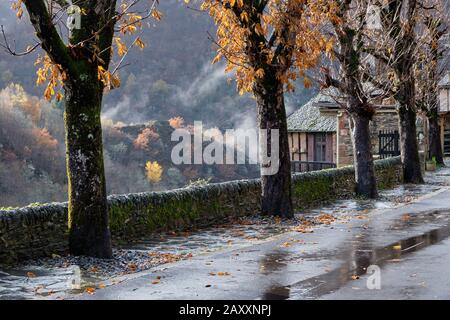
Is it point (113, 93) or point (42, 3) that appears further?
point (113, 93)

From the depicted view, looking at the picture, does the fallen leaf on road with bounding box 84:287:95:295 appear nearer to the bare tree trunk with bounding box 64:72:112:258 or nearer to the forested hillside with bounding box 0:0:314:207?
the bare tree trunk with bounding box 64:72:112:258

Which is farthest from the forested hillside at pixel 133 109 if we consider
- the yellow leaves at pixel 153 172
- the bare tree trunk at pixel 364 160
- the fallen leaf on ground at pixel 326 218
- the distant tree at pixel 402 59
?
the fallen leaf on ground at pixel 326 218

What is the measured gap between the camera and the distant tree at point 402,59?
928 inches

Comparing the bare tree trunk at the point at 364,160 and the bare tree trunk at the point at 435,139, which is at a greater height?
the bare tree trunk at the point at 435,139

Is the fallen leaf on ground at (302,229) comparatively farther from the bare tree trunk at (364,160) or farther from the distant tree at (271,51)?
the bare tree trunk at (364,160)

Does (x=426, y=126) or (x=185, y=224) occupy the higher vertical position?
(x=426, y=126)

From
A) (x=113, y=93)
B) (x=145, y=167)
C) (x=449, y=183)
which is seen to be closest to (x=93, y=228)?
(x=449, y=183)

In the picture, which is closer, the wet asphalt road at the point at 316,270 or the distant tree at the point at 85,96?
the wet asphalt road at the point at 316,270

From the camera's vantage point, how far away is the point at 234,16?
16.3 meters

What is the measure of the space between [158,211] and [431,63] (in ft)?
73.4

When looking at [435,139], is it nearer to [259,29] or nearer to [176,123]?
[259,29]

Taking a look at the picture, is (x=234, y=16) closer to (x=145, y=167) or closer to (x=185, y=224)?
(x=185, y=224)
